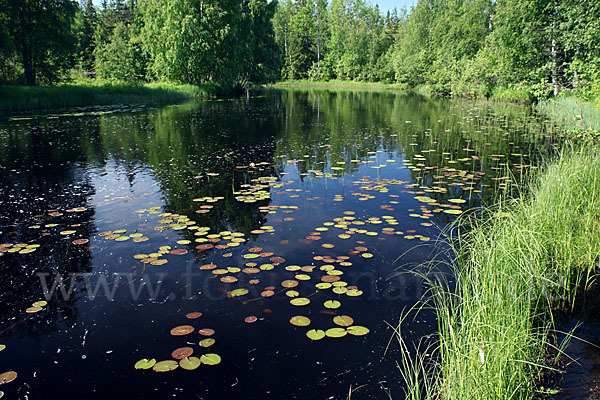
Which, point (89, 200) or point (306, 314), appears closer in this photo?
point (306, 314)

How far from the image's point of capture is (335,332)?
11.7ft

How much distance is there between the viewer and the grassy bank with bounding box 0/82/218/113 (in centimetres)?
2341

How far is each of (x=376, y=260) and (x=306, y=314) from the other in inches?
59.0

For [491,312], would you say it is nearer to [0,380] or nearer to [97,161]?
[0,380]

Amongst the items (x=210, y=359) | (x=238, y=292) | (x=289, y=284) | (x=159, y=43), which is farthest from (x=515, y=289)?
(x=159, y=43)

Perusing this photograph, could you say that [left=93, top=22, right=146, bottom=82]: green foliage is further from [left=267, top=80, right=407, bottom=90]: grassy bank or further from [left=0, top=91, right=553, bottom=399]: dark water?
[left=0, top=91, right=553, bottom=399]: dark water

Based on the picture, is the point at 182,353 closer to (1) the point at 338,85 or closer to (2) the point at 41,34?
(2) the point at 41,34

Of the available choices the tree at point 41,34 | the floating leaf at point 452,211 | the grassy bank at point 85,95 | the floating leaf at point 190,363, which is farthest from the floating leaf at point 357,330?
the tree at point 41,34

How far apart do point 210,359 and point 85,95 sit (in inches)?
1117

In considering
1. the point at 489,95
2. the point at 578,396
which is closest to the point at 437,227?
the point at 578,396

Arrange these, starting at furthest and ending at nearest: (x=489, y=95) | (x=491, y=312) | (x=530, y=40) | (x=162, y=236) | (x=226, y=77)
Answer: (x=226, y=77) → (x=489, y=95) → (x=530, y=40) → (x=162, y=236) → (x=491, y=312)

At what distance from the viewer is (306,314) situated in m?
3.86

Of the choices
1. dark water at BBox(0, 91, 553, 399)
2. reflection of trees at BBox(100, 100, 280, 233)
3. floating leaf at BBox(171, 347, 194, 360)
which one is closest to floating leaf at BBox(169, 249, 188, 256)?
dark water at BBox(0, 91, 553, 399)

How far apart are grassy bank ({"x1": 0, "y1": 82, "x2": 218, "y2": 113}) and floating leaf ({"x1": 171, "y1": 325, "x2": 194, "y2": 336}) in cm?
2519
